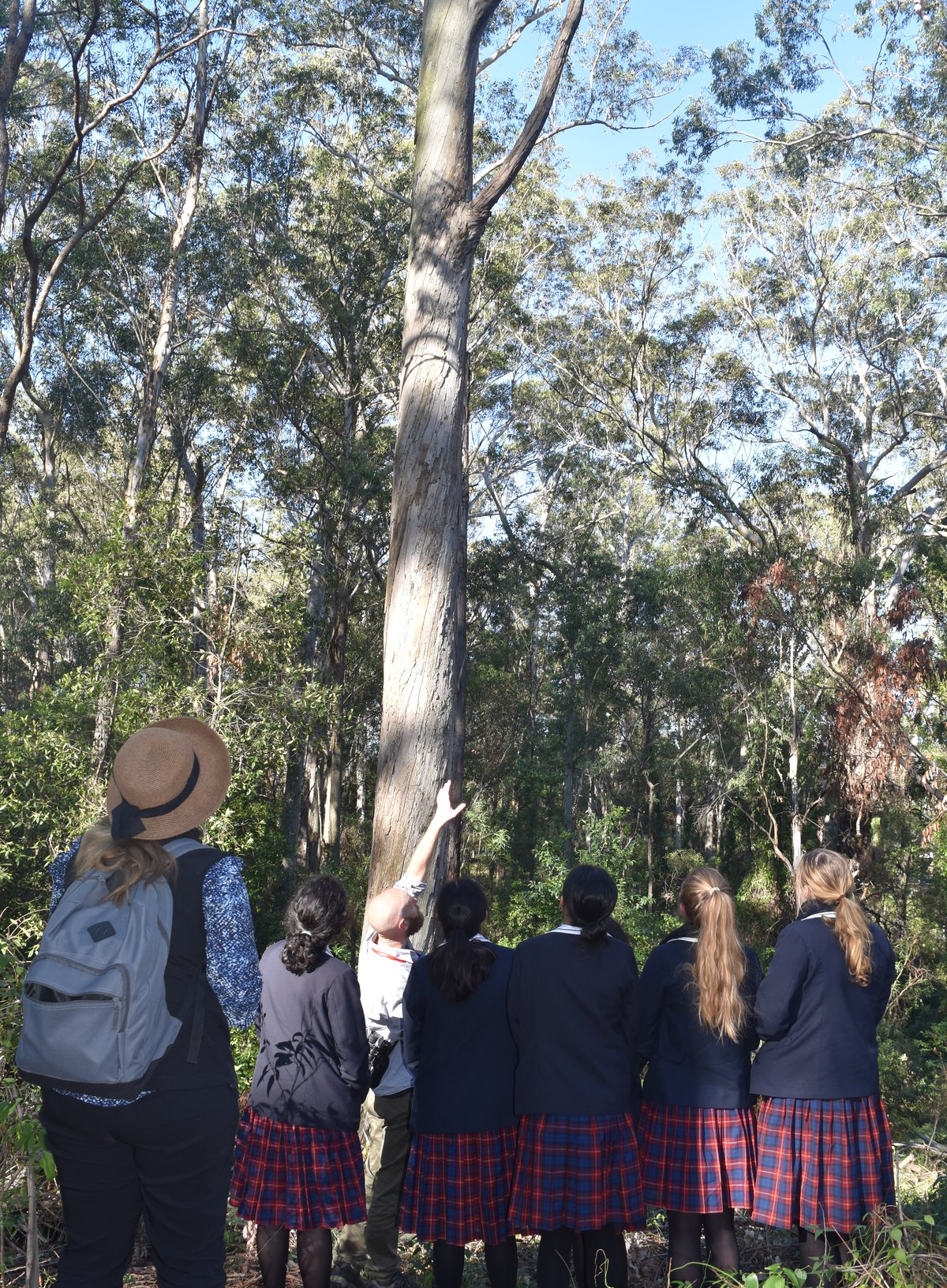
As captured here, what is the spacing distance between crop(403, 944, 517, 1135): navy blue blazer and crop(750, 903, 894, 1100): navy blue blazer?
2.61 ft

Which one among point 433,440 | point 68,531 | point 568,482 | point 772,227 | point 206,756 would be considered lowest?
point 206,756

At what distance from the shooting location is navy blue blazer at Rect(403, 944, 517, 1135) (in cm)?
322

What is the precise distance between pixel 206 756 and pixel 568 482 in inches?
926

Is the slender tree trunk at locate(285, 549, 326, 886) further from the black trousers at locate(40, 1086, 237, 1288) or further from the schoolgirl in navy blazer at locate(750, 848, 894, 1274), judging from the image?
the black trousers at locate(40, 1086, 237, 1288)

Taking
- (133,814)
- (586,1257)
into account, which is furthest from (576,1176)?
(133,814)

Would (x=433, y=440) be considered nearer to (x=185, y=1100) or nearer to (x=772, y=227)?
(x=185, y=1100)

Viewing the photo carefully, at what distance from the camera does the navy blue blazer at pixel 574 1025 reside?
3.14 m

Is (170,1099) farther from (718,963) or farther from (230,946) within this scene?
(718,963)

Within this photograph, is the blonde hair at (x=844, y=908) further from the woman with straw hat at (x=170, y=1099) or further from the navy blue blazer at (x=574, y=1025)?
the woman with straw hat at (x=170, y=1099)

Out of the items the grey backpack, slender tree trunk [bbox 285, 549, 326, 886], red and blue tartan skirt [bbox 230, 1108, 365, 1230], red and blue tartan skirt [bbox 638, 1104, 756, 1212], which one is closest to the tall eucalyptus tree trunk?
red and blue tartan skirt [bbox 230, 1108, 365, 1230]

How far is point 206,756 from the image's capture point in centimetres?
260

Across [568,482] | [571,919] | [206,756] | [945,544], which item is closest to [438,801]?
[571,919]

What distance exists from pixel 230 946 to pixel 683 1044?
64.9 inches

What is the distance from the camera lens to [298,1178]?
10.2ft
